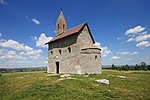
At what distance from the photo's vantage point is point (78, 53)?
2345 centimetres

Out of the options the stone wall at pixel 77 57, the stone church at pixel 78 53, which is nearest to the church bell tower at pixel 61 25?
the stone church at pixel 78 53

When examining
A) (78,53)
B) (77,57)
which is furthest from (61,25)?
(77,57)

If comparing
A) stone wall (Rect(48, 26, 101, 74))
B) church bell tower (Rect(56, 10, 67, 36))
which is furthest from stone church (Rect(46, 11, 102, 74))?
church bell tower (Rect(56, 10, 67, 36))

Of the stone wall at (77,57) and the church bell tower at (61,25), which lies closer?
the stone wall at (77,57)

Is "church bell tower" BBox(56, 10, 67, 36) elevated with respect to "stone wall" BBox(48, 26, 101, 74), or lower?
elevated

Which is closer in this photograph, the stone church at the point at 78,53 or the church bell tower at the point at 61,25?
the stone church at the point at 78,53

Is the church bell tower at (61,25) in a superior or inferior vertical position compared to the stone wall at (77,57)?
superior

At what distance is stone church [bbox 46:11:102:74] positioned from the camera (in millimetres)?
23312

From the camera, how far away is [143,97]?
1084 centimetres

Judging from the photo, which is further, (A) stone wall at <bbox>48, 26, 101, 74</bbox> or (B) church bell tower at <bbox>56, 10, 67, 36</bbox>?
(B) church bell tower at <bbox>56, 10, 67, 36</bbox>

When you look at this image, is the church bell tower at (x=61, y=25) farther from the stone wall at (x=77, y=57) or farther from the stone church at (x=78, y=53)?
the stone wall at (x=77, y=57)

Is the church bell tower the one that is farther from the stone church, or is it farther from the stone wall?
the stone wall

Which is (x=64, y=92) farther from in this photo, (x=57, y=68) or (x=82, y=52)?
(x=57, y=68)

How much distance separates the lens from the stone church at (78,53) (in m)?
23.3
